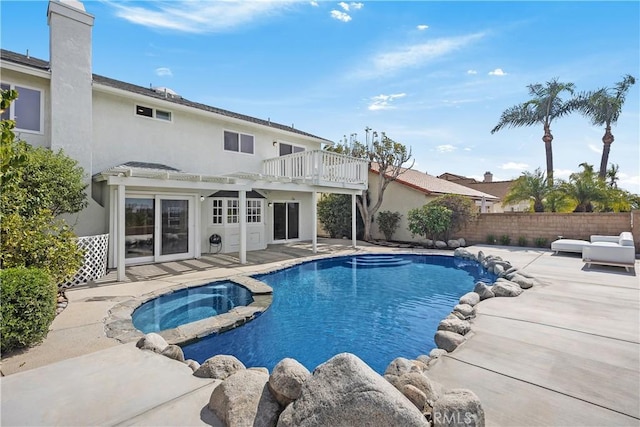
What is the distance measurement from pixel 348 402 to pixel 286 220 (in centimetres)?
1562

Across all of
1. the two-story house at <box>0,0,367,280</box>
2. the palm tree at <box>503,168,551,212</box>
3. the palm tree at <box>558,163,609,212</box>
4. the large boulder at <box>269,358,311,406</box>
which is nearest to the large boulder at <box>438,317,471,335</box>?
the large boulder at <box>269,358,311,406</box>

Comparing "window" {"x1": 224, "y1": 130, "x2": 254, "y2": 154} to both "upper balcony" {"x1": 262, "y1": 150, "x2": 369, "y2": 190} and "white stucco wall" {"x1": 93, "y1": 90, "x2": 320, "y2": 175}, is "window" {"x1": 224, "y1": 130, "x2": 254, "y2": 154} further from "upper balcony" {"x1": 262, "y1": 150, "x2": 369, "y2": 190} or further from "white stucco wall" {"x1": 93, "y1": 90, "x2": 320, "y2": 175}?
"upper balcony" {"x1": 262, "y1": 150, "x2": 369, "y2": 190}

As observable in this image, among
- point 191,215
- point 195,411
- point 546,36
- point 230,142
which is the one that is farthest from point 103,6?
point 546,36

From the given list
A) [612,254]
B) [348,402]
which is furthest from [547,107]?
[348,402]

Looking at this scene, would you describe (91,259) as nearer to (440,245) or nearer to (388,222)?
(388,222)

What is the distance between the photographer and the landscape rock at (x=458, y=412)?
2445mm

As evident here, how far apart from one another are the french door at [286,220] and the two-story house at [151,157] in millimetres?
236

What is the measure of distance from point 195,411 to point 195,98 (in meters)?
15.8

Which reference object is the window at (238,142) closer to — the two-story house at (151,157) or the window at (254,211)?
the two-story house at (151,157)

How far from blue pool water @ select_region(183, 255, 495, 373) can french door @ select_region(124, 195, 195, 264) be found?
417cm

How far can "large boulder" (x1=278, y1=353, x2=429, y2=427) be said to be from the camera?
229cm

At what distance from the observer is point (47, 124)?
31.8ft

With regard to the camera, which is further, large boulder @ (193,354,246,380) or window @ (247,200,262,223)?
window @ (247,200,262,223)

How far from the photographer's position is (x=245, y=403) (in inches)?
111
